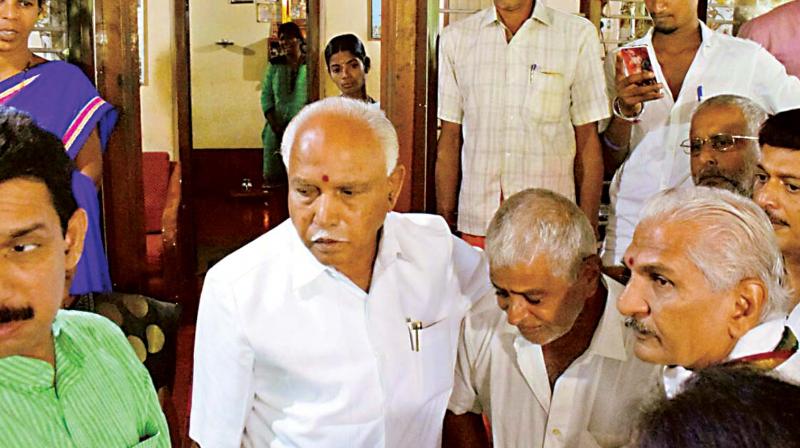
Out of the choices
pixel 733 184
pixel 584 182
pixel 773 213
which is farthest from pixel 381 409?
pixel 584 182

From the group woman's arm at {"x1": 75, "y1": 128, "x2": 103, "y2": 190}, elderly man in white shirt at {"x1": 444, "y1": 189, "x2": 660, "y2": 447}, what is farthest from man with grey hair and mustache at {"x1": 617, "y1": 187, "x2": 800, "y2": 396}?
woman's arm at {"x1": 75, "y1": 128, "x2": 103, "y2": 190}

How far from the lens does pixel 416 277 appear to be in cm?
184

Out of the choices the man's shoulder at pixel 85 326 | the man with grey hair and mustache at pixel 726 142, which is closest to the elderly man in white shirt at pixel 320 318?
the man's shoulder at pixel 85 326

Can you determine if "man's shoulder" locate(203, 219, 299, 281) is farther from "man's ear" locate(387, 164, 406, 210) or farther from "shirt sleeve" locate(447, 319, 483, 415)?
"shirt sleeve" locate(447, 319, 483, 415)

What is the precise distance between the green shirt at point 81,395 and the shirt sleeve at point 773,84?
2.05 m

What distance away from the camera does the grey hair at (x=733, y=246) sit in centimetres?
137

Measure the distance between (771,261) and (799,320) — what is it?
0.27 m

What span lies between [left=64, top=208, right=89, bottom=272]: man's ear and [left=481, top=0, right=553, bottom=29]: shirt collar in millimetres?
1779

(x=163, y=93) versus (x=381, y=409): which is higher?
(x=163, y=93)

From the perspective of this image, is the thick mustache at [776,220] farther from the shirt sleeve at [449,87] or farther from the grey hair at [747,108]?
the shirt sleeve at [449,87]

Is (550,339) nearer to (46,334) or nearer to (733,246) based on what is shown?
(733,246)

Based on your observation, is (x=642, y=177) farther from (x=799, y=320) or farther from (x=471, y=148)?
(x=799, y=320)

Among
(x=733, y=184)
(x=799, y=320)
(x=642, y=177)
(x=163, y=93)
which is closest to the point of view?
(x=799, y=320)

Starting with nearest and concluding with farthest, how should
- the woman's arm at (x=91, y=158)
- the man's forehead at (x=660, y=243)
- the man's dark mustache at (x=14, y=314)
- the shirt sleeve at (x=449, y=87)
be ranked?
1. the man's dark mustache at (x=14, y=314)
2. the man's forehead at (x=660, y=243)
3. the woman's arm at (x=91, y=158)
4. the shirt sleeve at (x=449, y=87)
